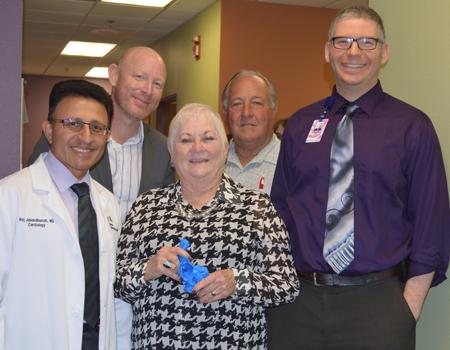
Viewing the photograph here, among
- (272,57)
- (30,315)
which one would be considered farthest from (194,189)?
Result: (272,57)

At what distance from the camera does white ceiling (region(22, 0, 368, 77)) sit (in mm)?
7605

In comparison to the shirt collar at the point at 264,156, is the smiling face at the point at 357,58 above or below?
above

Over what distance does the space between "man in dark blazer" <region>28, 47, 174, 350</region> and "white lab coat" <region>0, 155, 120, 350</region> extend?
0.67 meters

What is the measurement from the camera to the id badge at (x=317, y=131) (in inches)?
97.2

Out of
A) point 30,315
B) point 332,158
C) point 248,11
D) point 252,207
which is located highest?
point 248,11

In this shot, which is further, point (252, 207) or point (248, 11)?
point (248, 11)

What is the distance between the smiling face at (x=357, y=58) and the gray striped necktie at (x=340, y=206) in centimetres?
18

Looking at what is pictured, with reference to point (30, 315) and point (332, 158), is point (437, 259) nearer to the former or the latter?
point (332, 158)

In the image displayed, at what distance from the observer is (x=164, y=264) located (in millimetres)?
2102

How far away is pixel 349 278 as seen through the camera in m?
2.29

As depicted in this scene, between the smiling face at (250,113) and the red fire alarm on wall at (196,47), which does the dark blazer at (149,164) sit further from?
the red fire alarm on wall at (196,47)

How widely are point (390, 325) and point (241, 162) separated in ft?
4.58

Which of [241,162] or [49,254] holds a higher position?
[241,162]

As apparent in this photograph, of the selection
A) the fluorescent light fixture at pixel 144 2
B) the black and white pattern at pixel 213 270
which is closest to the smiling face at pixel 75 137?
the black and white pattern at pixel 213 270
